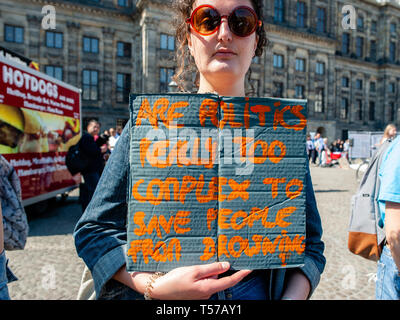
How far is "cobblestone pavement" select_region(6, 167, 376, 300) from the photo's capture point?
136 inches

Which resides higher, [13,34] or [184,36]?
[13,34]

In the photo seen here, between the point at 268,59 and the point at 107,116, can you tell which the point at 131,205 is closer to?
the point at 107,116

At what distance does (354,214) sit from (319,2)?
39.0 metres

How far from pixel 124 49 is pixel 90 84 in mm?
4450

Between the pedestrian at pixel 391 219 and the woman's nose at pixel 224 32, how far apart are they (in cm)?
116

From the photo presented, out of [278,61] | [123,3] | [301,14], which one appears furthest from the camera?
[301,14]

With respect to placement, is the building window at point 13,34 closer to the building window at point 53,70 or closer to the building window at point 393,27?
the building window at point 53,70

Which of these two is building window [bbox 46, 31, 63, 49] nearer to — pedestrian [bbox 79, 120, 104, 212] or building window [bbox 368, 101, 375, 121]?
pedestrian [bbox 79, 120, 104, 212]

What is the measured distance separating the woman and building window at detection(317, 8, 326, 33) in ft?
128

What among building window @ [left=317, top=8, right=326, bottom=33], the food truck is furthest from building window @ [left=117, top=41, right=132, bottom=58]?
building window @ [left=317, top=8, right=326, bottom=33]

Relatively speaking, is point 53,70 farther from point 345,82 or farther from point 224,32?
point 345,82

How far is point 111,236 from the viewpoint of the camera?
3.17 feet

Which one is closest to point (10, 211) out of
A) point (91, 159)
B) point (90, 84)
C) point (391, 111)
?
point (91, 159)

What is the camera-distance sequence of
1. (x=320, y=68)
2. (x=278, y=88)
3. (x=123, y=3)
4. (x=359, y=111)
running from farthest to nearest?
(x=359, y=111), (x=320, y=68), (x=278, y=88), (x=123, y=3)
